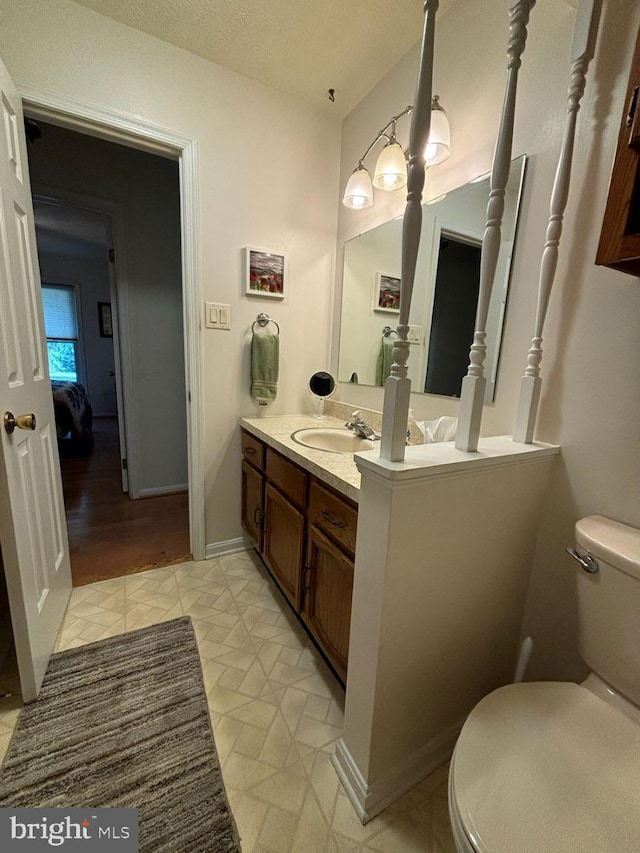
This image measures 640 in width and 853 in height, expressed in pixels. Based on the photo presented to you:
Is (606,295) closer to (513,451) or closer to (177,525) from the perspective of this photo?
(513,451)

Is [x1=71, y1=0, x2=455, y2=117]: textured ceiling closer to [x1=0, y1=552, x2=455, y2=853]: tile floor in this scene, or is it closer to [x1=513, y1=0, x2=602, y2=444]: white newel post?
[x1=513, y1=0, x2=602, y2=444]: white newel post

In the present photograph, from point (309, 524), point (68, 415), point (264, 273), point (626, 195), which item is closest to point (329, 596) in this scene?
point (309, 524)

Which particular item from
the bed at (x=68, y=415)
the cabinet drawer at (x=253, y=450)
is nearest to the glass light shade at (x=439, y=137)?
the cabinet drawer at (x=253, y=450)

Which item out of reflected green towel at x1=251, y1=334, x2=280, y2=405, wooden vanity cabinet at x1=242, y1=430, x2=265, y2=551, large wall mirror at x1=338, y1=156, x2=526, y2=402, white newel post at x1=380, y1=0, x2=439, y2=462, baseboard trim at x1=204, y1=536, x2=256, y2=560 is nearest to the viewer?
white newel post at x1=380, y1=0, x2=439, y2=462

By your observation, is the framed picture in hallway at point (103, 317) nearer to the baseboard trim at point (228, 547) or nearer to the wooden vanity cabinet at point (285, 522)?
the baseboard trim at point (228, 547)

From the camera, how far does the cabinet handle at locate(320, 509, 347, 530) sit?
102 cm

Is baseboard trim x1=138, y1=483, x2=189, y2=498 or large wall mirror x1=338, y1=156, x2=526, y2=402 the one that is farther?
baseboard trim x1=138, y1=483, x2=189, y2=498

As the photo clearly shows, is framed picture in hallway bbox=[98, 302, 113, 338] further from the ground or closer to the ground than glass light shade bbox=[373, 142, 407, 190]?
closer to the ground

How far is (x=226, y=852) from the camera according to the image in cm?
78

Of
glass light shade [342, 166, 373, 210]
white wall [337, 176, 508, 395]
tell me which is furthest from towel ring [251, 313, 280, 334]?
glass light shade [342, 166, 373, 210]

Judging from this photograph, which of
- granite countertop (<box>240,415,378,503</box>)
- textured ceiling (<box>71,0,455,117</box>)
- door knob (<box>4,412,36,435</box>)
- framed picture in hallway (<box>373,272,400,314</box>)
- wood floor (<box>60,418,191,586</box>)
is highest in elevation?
textured ceiling (<box>71,0,455,117</box>)

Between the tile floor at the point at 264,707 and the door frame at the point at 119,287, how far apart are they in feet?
3.75

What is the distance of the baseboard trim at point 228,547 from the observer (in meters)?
1.92

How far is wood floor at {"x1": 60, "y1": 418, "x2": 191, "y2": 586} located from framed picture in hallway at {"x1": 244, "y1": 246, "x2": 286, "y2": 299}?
152 cm
